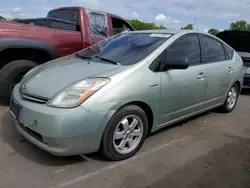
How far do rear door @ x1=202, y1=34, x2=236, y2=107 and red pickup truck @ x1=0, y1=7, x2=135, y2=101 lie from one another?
2352mm

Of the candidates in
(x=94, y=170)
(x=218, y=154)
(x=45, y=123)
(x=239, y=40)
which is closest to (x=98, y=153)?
(x=94, y=170)

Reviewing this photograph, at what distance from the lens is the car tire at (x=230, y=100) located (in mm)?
4984

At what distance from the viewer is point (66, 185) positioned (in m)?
2.53

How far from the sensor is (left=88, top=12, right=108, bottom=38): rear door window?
5473 millimetres

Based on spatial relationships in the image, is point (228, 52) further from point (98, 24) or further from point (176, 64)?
point (98, 24)

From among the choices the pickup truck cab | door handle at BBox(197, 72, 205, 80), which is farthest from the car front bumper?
the pickup truck cab

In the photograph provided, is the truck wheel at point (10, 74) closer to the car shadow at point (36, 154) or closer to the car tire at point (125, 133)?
the car shadow at point (36, 154)

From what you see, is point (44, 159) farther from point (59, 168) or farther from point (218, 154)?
point (218, 154)

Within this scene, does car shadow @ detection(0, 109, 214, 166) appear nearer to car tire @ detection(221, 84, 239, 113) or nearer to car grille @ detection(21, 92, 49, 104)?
car grille @ detection(21, 92, 49, 104)

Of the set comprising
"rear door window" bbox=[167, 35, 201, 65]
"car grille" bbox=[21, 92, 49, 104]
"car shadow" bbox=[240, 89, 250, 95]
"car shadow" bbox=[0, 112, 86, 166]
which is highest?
"rear door window" bbox=[167, 35, 201, 65]

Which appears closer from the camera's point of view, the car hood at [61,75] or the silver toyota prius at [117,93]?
the silver toyota prius at [117,93]

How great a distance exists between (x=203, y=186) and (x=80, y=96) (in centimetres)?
154

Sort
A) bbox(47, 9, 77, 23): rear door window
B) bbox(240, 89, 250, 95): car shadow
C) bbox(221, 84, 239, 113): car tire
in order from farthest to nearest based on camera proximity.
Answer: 1. bbox(240, 89, 250, 95): car shadow
2. bbox(47, 9, 77, 23): rear door window
3. bbox(221, 84, 239, 113): car tire

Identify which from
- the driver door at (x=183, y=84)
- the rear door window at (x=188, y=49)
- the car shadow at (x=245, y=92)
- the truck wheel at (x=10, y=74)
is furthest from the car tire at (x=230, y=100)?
the truck wheel at (x=10, y=74)
